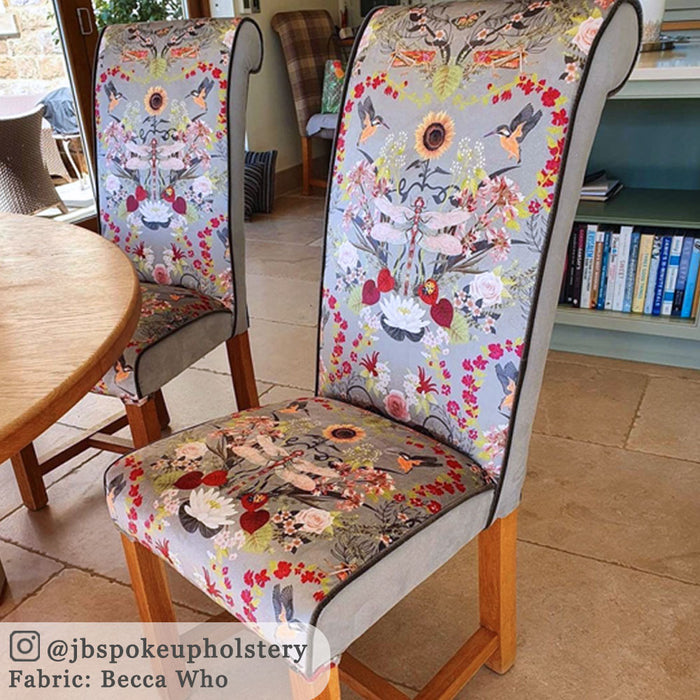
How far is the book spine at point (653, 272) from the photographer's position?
2.05m

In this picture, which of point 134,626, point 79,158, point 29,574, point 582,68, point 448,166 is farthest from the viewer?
point 79,158

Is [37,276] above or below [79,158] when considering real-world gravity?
above

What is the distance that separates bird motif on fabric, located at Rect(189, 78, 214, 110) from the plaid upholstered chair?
2519 millimetres

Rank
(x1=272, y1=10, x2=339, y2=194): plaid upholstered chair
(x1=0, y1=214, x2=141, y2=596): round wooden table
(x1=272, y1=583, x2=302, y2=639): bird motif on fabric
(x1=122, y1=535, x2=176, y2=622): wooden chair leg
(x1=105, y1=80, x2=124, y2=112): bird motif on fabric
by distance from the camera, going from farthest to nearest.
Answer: (x1=272, y1=10, x2=339, y2=194): plaid upholstered chair → (x1=105, y1=80, x2=124, y2=112): bird motif on fabric → (x1=122, y1=535, x2=176, y2=622): wooden chair leg → (x1=272, y1=583, x2=302, y2=639): bird motif on fabric → (x1=0, y1=214, x2=141, y2=596): round wooden table

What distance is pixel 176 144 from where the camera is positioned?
1.54 meters

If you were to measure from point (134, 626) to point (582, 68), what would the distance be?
4.08 ft

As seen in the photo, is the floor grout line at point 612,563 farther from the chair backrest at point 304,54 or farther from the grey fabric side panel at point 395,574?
the chair backrest at point 304,54

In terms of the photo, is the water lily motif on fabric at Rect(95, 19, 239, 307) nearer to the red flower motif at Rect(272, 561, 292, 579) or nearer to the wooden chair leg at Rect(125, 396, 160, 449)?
the wooden chair leg at Rect(125, 396, 160, 449)

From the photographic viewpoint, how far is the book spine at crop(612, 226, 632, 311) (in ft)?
6.81

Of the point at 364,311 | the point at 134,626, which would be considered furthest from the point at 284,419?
the point at 134,626

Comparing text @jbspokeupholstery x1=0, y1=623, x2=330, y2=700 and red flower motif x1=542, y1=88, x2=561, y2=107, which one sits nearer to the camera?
red flower motif x1=542, y1=88, x2=561, y2=107

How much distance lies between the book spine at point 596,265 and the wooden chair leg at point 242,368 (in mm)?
1104

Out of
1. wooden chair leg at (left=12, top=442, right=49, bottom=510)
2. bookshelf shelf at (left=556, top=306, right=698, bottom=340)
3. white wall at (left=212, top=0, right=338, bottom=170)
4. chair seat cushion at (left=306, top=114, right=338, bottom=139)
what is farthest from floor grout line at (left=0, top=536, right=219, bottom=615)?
white wall at (left=212, top=0, right=338, bottom=170)

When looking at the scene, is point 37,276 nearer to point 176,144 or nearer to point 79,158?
point 176,144
